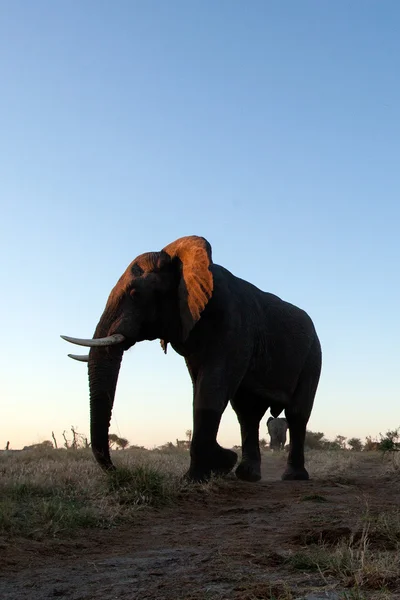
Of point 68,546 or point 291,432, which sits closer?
point 68,546

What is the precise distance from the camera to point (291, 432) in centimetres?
1170

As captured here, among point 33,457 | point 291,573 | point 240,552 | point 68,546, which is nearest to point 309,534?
point 240,552

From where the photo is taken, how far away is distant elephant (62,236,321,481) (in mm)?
8938

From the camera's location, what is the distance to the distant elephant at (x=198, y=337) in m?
8.94

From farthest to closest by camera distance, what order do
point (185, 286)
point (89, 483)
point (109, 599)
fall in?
point (185, 286) < point (89, 483) < point (109, 599)

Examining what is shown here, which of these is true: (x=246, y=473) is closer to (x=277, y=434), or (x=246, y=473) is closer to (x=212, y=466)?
(x=212, y=466)

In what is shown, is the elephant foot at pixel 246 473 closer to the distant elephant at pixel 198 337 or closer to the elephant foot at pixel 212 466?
the distant elephant at pixel 198 337

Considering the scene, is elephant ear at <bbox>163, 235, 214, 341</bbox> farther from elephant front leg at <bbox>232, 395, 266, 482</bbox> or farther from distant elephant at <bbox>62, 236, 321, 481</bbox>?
elephant front leg at <bbox>232, 395, 266, 482</bbox>

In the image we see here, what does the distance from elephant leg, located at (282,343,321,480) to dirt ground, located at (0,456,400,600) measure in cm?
348

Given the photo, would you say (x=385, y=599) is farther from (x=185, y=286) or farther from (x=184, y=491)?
(x=185, y=286)

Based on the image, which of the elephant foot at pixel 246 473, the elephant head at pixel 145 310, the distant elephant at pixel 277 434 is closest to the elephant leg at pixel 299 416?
the elephant foot at pixel 246 473

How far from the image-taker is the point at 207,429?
30.1 feet

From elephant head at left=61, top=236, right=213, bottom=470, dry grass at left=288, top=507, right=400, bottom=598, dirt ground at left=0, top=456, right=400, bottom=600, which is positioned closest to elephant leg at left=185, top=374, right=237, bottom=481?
elephant head at left=61, top=236, right=213, bottom=470

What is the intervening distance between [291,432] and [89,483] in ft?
15.6
